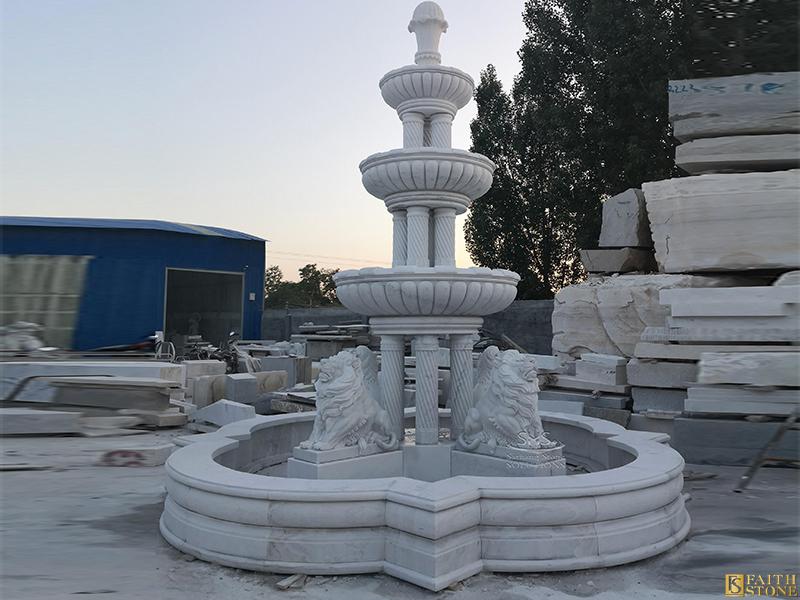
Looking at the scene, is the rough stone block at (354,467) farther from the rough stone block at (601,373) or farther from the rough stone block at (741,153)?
the rough stone block at (741,153)

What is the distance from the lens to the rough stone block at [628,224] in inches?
409

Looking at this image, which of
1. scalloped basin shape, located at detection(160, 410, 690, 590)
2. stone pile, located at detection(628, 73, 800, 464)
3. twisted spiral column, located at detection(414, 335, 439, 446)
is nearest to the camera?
scalloped basin shape, located at detection(160, 410, 690, 590)

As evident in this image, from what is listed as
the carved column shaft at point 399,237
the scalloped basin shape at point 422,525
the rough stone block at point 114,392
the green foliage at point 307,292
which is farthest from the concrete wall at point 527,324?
the green foliage at point 307,292

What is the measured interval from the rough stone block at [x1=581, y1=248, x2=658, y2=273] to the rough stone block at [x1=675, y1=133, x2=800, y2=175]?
2.91m

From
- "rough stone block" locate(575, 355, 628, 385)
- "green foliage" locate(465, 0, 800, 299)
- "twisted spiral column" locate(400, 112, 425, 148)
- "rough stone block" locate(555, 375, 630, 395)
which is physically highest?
"green foliage" locate(465, 0, 800, 299)

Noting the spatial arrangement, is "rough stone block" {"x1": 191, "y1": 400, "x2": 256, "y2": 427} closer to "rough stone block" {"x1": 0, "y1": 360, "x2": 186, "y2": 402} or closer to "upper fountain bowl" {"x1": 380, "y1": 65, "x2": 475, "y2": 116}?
"rough stone block" {"x1": 0, "y1": 360, "x2": 186, "y2": 402}

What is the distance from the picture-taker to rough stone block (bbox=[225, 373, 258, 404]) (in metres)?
10.3

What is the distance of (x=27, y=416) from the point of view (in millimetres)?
7516

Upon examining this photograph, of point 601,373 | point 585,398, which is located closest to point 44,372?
point 585,398

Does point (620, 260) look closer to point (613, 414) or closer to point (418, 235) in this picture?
point (613, 414)

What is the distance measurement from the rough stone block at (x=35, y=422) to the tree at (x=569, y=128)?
54.9 feet

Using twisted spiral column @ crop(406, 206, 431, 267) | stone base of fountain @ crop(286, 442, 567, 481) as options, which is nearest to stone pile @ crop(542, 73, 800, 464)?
stone base of fountain @ crop(286, 442, 567, 481)

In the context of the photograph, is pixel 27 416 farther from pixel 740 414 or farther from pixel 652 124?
pixel 652 124

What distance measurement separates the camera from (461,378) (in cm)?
538
